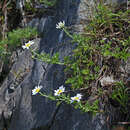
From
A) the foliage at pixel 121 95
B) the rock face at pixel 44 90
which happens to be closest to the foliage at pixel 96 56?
the foliage at pixel 121 95

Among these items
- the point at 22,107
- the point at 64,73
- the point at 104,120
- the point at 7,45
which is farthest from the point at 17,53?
the point at 104,120

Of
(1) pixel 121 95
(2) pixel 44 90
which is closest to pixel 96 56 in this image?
(1) pixel 121 95

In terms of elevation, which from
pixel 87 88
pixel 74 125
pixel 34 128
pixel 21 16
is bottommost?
pixel 34 128

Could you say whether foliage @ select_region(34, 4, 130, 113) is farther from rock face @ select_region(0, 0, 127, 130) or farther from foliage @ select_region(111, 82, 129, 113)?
rock face @ select_region(0, 0, 127, 130)

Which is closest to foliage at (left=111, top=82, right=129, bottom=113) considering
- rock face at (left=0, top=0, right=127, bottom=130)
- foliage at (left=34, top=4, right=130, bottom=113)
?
foliage at (left=34, top=4, right=130, bottom=113)

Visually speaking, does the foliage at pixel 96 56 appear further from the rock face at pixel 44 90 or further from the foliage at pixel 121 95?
the rock face at pixel 44 90

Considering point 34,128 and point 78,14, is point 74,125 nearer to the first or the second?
point 34,128
